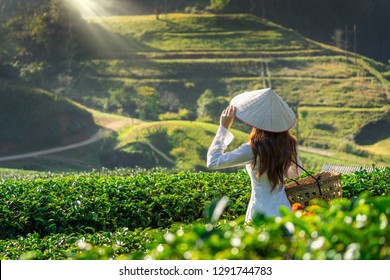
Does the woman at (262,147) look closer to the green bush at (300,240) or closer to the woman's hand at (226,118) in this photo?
the woman's hand at (226,118)

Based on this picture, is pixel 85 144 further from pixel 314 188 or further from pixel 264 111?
pixel 264 111

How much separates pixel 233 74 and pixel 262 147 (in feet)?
141

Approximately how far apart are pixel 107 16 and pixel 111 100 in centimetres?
802

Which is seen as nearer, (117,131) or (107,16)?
(117,131)

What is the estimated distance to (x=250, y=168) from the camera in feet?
16.3

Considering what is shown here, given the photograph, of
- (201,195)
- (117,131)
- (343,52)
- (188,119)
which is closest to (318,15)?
(343,52)

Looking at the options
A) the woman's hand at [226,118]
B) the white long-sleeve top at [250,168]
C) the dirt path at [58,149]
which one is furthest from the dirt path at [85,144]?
the woman's hand at [226,118]

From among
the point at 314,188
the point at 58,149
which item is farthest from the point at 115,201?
the point at 58,149

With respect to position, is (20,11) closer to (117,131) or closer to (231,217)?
(117,131)

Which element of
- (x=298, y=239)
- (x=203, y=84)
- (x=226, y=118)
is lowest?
(x=203, y=84)

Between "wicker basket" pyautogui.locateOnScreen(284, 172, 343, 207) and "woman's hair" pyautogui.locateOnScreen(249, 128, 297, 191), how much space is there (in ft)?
1.39

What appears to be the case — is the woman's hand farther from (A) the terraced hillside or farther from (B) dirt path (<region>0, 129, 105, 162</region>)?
(B) dirt path (<region>0, 129, 105, 162</region>)

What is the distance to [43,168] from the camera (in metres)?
38.9

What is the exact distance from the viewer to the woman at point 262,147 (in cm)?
486
